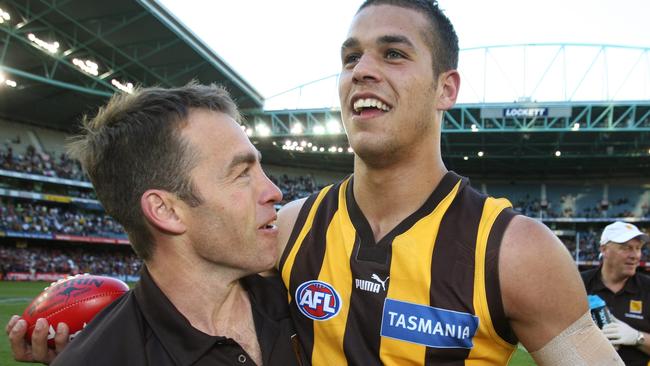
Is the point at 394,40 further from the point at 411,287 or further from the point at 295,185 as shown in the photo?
the point at 295,185

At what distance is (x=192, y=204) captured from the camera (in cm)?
231

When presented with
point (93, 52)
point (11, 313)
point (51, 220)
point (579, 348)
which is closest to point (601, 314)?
point (579, 348)

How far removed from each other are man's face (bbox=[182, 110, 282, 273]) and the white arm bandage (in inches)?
46.4

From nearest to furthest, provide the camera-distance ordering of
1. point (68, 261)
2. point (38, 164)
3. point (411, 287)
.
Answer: point (411, 287) < point (68, 261) < point (38, 164)

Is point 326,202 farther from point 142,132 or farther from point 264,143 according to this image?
point 264,143

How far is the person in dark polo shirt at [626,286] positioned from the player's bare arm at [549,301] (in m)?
3.31

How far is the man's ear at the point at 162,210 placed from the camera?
7.53ft

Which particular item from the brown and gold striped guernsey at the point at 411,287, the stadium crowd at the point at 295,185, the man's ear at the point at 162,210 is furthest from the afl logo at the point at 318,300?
the stadium crowd at the point at 295,185

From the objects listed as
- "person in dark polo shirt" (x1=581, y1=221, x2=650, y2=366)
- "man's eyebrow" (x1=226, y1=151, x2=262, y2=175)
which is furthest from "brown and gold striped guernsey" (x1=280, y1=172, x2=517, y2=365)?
"person in dark polo shirt" (x1=581, y1=221, x2=650, y2=366)

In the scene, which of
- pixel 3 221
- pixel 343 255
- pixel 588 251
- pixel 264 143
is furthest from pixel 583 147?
pixel 343 255

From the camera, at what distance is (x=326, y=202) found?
2.67m

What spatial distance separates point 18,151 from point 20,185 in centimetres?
216

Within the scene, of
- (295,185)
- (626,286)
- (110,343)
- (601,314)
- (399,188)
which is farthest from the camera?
(295,185)

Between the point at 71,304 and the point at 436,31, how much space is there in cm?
220
